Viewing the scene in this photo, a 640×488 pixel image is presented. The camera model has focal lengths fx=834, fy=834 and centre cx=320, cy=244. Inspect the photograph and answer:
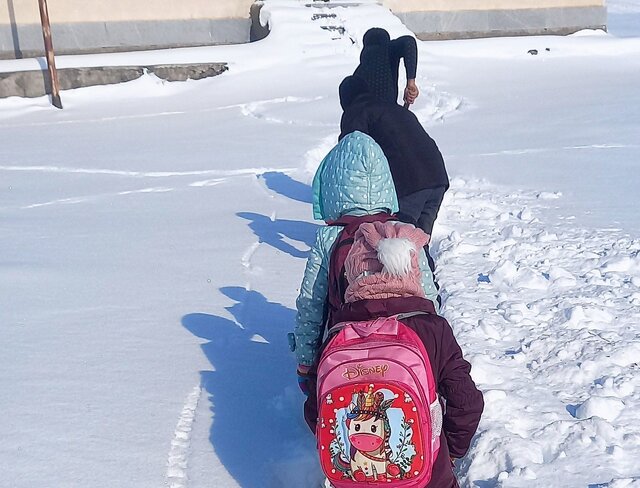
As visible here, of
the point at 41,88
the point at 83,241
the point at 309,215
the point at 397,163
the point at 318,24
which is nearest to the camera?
the point at 397,163

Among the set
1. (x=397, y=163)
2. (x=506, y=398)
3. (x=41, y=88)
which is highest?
(x=397, y=163)

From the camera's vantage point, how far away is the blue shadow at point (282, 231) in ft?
18.6

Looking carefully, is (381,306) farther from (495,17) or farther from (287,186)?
(495,17)

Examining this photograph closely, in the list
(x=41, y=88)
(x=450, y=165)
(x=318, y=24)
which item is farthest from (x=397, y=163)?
(x=318, y=24)

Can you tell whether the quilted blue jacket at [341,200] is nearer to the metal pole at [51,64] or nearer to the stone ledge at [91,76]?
the metal pole at [51,64]

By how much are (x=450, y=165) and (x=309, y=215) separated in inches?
63.7

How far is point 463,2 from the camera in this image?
15.9m

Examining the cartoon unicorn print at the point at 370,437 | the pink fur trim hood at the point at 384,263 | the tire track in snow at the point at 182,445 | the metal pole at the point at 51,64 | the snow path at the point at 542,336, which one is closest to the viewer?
the cartoon unicorn print at the point at 370,437

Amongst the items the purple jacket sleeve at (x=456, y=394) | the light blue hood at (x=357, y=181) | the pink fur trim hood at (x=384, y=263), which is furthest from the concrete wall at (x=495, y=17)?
the purple jacket sleeve at (x=456, y=394)

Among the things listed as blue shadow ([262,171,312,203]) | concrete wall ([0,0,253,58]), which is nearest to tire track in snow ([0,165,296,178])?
blue shadow ([262,171,312,203])

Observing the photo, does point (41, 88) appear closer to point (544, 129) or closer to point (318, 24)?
point (318, 24)

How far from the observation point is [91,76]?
12.0 meters

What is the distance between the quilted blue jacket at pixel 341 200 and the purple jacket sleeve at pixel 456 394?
37 centimetres

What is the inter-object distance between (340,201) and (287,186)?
14.3 feet
